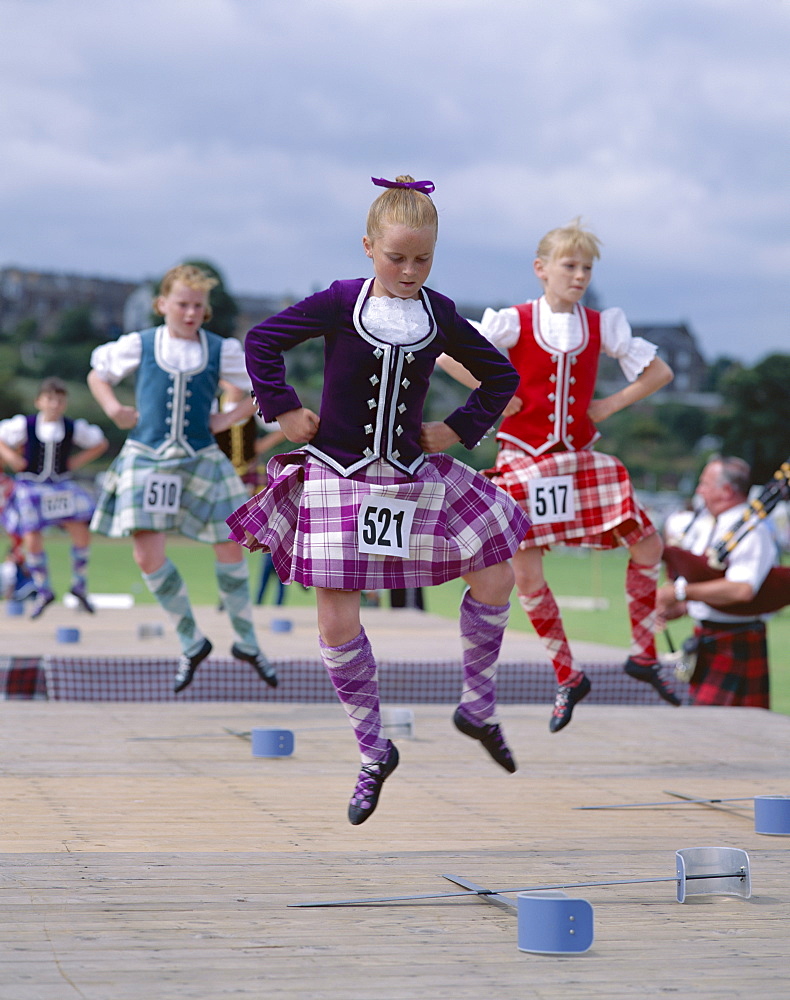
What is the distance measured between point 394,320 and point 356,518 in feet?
1.72

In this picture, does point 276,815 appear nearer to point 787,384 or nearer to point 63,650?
point 63,650

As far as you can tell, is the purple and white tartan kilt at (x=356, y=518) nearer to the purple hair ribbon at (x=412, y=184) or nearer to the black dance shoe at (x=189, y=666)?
the purple hair ribbon at (x=412, y=184)

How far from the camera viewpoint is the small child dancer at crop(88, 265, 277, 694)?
5.71 meters

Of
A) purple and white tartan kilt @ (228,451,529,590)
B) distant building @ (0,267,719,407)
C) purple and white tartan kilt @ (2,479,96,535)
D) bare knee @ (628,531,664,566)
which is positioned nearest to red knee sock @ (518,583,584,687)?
bare knee @ (628,531,664,566)

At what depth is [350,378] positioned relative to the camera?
3.46 m

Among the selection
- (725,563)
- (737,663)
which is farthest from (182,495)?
(737,663)

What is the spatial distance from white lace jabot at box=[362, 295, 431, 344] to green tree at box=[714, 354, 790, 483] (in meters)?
43.1

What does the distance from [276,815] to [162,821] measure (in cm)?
34

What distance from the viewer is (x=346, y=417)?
3473 millimetres

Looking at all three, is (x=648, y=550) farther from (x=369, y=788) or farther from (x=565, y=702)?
(x=369, y=788)

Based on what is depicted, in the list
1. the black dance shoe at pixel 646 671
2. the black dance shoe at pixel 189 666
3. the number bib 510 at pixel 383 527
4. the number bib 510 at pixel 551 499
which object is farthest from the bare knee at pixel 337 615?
the black dance shoe at pixel 189 666

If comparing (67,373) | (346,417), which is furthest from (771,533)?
(67,373)

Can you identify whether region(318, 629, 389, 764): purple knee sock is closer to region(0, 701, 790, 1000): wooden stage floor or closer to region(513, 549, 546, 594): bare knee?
region(0, 701, 790, 1000): wooden stage floor

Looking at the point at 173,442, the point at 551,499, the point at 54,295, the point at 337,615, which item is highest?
the point at 54,295
